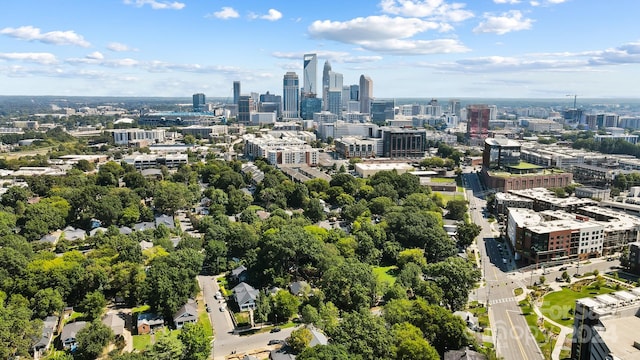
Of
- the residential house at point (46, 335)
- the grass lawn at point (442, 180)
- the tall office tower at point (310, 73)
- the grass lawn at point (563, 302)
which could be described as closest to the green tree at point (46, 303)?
the residential house at point (46, 335)

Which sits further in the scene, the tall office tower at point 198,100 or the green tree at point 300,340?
the tall office tower at point 198,100

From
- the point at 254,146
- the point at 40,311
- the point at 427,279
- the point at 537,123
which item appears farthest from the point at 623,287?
the point at 537,123

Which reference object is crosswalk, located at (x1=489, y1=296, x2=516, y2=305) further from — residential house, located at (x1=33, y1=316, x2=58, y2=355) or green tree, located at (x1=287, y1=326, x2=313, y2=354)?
residential house, located at (x1=33, y1=316, x2=58, y2=355)

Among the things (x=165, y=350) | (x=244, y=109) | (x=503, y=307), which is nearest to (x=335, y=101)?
(x=244, y=109)

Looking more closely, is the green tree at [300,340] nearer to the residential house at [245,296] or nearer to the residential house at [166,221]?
the residential house at [245,296]

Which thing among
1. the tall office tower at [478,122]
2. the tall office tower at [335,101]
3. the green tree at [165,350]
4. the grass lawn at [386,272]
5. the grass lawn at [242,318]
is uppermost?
the tall office tower at [335,101]

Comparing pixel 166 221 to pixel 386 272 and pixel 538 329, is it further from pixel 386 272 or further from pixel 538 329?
pixel 538 329

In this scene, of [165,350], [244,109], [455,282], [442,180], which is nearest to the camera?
[165,350]
